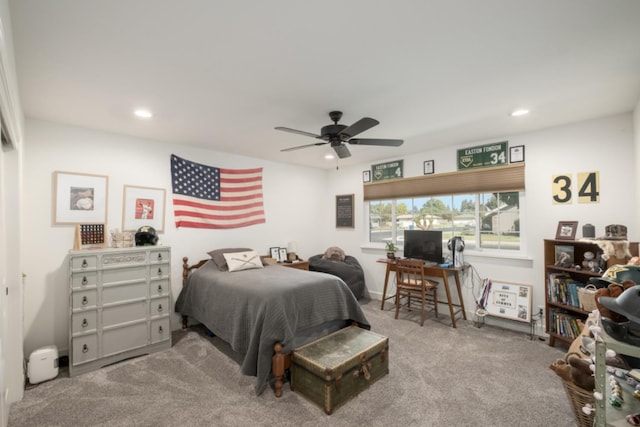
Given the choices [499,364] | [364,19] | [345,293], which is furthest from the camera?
[345,293]

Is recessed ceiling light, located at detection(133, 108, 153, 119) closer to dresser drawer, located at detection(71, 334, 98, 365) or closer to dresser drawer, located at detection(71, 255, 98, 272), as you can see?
dresser drawer, located at detection(71, 255, 98, 272)

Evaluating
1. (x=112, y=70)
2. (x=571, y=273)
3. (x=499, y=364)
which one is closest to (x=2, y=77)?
(x=112, y=70)

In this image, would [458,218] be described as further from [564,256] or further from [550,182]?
[564,256]

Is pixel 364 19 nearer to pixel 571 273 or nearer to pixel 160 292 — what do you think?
pixel 160 292

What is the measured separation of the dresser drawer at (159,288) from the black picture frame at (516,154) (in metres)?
4.36

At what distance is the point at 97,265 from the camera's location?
285cm

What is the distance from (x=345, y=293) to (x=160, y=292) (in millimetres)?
2018

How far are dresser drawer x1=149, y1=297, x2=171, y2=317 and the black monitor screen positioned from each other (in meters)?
3.25

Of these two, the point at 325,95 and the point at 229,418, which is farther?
the point at 325,95

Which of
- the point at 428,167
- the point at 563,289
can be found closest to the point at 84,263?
the point at 428,167

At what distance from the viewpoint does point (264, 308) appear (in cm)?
255

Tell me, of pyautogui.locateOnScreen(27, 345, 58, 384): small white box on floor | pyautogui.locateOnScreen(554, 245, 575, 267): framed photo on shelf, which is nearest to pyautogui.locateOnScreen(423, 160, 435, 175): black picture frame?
pyautogui.locateOnScreen(554, 245, 575, 267): framed photo on shelf

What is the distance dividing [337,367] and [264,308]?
0.77 m

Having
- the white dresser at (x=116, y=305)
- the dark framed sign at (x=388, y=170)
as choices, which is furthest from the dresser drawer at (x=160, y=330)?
the dark framed sign at (x=388, y=170)
